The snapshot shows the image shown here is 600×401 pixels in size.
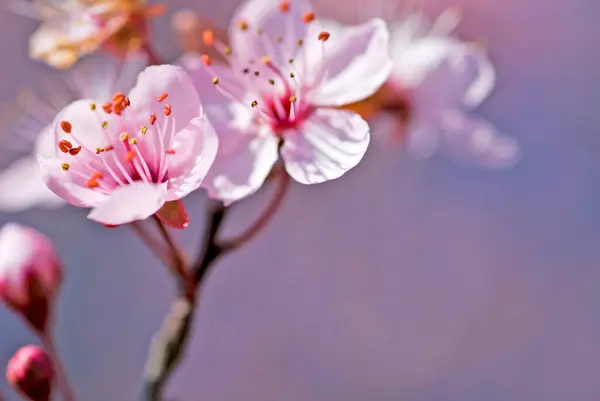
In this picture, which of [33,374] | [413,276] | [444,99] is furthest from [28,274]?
[413,276]

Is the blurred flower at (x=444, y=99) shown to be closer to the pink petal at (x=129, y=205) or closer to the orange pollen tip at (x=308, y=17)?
the orange pollen tip at (x=308, y=17)

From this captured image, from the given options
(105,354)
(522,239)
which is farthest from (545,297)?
(105,354)

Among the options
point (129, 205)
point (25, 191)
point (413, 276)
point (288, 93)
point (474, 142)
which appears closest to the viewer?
point (129, 205)

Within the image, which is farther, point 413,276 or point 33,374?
point 413,276

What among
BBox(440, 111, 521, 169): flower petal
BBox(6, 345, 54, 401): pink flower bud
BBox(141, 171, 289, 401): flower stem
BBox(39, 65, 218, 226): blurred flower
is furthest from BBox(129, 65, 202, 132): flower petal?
BBox(440, 111, 521, 169): flower petal

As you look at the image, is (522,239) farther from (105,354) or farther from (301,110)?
(301,110)

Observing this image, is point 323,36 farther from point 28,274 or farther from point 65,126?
point 28,274
